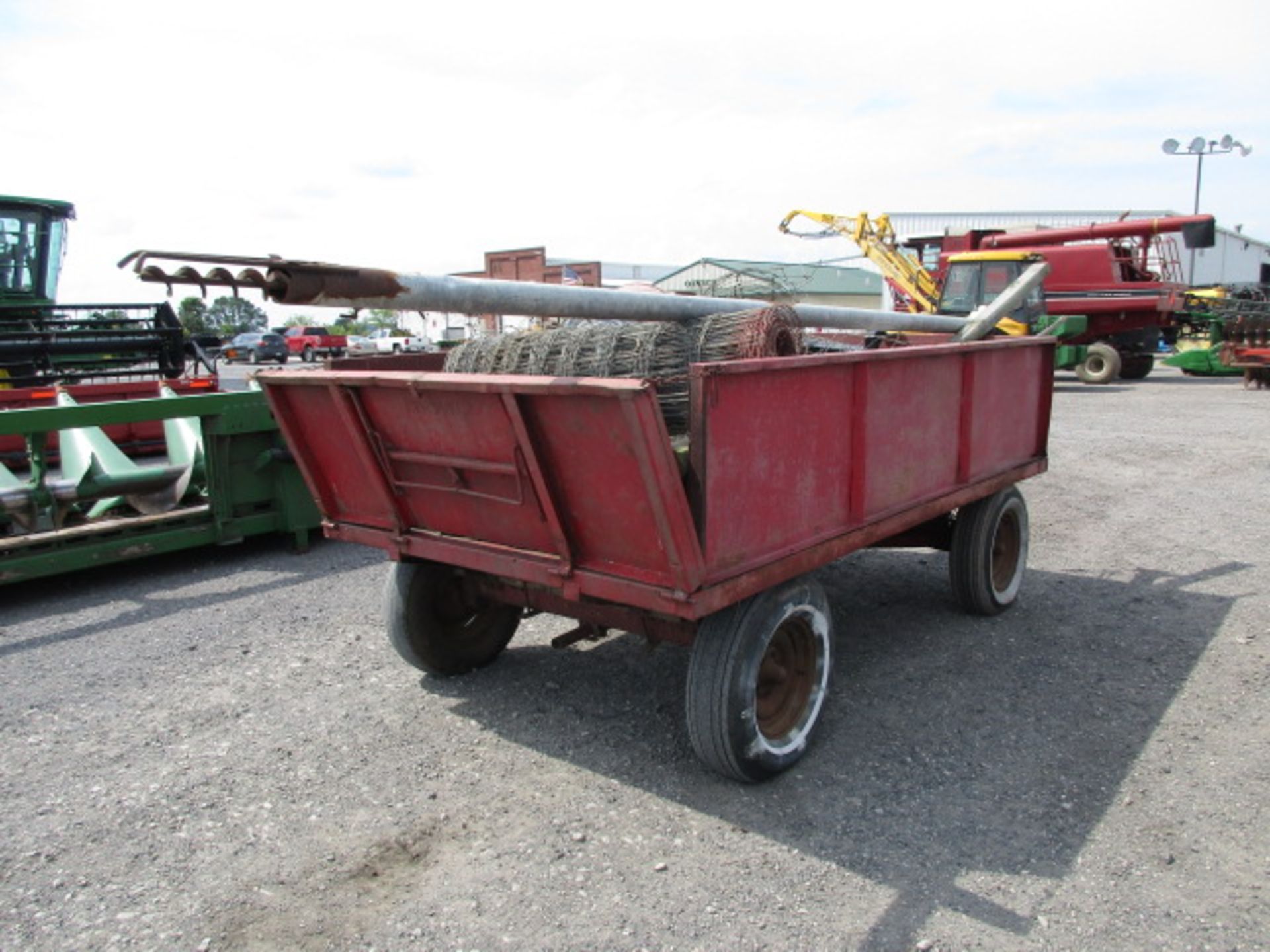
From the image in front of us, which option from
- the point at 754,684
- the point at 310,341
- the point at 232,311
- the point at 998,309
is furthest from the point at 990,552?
the point at 310,341

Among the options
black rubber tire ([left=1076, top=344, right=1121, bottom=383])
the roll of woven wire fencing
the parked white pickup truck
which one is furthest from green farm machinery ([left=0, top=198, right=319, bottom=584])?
the parked white pickup truck

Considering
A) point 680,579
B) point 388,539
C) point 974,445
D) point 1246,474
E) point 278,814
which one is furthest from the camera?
point 1246,474

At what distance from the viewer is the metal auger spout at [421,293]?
270 cm

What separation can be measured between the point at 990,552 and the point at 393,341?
114ft

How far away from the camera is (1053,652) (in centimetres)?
477

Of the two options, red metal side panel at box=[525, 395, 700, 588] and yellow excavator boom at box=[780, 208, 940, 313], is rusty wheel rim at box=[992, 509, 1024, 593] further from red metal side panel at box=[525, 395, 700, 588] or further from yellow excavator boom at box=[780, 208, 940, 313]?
yellow excavator boom at box=[780, 208, 940, 313]

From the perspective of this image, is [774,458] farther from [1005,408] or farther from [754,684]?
[1005,408]

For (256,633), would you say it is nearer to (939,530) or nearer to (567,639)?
(567,639)

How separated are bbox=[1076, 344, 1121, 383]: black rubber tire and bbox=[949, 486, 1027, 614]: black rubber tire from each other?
15220 mm

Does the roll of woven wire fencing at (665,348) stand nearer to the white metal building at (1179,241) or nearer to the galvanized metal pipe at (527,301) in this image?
the galvanized metal pipe at (527,301)

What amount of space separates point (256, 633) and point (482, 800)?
2.34 meters

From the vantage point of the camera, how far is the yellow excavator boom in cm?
1962

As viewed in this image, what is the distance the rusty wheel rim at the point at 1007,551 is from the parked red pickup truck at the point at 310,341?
1410 inches

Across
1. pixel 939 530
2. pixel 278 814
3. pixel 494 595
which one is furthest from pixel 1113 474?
pixel 278 814
